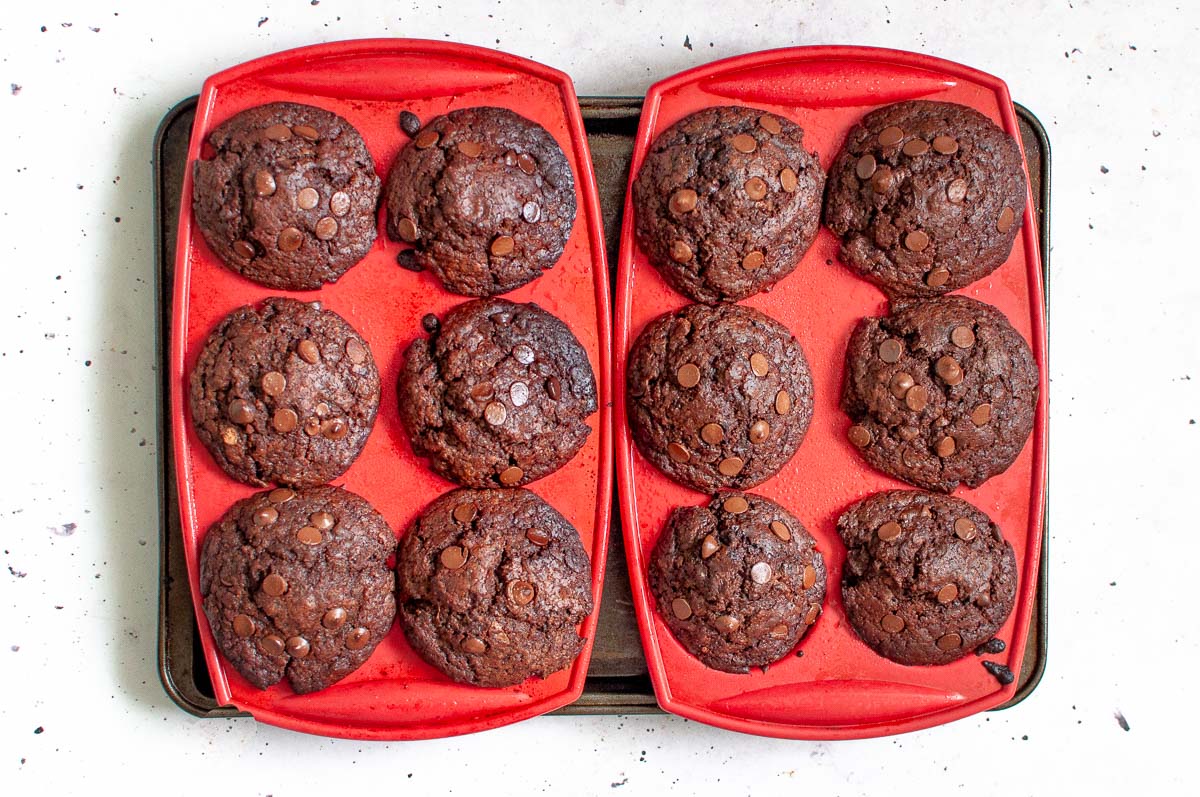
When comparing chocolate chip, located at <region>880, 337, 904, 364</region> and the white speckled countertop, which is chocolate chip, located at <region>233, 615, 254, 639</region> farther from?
chocolate chip, located at <region>880, 337, 904, 364</region>

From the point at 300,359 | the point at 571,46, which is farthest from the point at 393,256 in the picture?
the point at 571,46

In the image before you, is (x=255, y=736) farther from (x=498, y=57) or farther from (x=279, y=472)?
(x=498, y=57)

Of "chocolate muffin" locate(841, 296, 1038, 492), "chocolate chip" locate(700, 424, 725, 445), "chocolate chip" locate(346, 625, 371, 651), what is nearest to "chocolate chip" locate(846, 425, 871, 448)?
"chocolate muffin" locate(841, 296, 1038, 492)

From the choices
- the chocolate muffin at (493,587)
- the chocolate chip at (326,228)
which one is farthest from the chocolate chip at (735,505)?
the chocolate chip at (326,228)

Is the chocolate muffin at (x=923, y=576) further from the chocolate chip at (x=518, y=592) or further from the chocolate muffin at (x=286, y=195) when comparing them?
the chocolate muffin at (x=286, y=195)

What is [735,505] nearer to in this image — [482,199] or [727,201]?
[727,201]

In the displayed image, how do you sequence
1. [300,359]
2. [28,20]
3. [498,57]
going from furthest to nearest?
[28,20] → [498,57] → [300,359]
